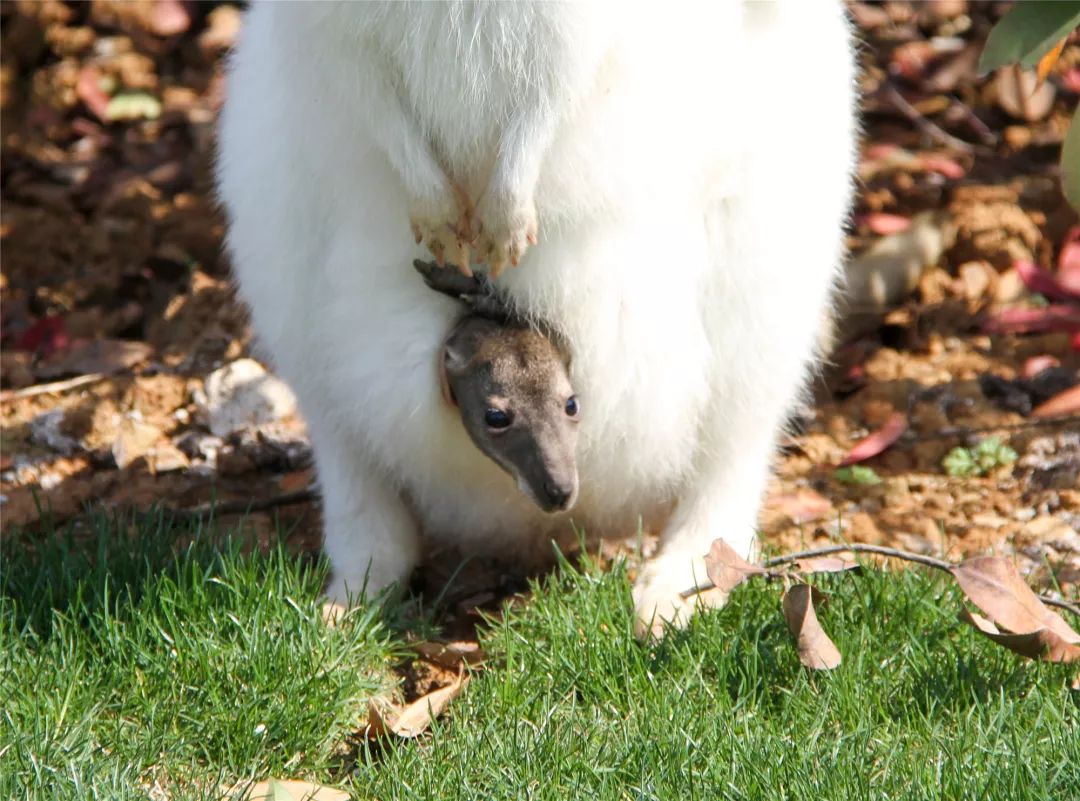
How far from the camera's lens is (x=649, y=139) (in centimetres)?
276

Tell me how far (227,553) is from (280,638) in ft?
1.13

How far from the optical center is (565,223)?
284 centimetres

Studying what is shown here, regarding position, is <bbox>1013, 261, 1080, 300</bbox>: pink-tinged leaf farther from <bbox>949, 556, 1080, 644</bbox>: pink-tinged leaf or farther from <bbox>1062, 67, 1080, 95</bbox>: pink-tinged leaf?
<bbox>949, 556, 1080, 644</bbox>: pink-tinged leaf

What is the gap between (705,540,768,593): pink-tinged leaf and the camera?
276 centimetres

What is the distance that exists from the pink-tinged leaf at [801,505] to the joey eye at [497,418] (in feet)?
2.97

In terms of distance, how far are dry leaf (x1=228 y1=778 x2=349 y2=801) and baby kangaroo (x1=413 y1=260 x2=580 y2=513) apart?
2.28 feet

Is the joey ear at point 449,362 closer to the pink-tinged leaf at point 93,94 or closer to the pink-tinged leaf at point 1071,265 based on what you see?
the pink-tinged leaf at point 1071,265

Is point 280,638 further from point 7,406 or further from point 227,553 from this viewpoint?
point 7,406

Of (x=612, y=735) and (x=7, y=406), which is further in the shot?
(x=7, y=406)

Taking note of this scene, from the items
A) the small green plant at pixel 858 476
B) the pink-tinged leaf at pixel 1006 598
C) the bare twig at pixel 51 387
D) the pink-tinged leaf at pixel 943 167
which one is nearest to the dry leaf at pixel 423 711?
the pink-tinged leaf at pixel 1006 598

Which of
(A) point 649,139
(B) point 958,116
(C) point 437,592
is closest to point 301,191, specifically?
(A) point 649,139

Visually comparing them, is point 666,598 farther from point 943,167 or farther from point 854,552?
point 943,167

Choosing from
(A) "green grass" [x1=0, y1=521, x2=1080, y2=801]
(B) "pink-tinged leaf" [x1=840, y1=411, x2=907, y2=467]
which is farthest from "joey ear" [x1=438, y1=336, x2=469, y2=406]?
(B) "pink-tinged leaf" [x1=840, y1=411, x2=907, y2=467]

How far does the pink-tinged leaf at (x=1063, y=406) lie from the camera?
3.74 meters
